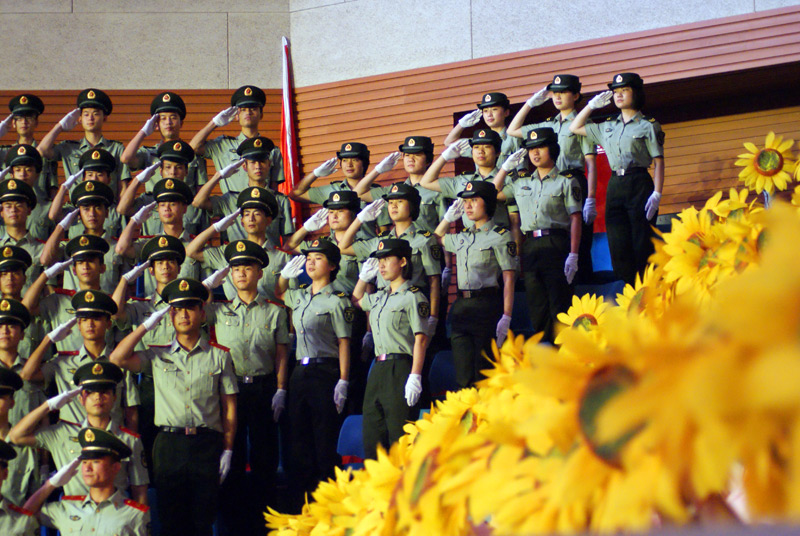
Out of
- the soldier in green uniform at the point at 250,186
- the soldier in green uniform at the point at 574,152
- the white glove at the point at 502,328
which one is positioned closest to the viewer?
the white glove at the point at 502,328

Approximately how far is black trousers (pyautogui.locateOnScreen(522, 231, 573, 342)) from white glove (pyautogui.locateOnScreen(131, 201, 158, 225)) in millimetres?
2193

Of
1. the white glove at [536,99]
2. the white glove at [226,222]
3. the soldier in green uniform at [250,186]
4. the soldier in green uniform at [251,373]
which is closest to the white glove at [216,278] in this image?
the soldier in green uniform at [251,373]

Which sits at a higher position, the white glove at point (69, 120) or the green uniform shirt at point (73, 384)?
the white glove at point (69, 120)

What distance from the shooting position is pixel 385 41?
277 inches

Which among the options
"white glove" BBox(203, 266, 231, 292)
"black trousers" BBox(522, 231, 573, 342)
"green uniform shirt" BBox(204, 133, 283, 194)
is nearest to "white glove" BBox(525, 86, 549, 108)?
"black trousers" BBox(522, 231, 573, 342)

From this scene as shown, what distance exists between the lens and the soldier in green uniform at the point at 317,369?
13.4ft

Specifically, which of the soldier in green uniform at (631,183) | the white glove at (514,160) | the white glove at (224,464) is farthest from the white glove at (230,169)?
the soldier in green uniform at (631,183)

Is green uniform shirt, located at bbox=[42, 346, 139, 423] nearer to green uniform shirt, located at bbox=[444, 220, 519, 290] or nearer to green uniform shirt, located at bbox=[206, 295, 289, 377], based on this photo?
green uniform shirt, located at bbox=[206, 295, 289, 377]

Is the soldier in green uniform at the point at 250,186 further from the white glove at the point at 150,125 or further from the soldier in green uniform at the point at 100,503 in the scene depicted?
the soldier in green uniform at the point at 100,503

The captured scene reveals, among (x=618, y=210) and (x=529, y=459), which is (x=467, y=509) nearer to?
(x=529, y=459)

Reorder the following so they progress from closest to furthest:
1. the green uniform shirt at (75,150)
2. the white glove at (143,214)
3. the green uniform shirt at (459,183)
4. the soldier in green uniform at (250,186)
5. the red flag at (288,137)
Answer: the green uniform shirt at (459,183)
the white glove at (143,214)
the soldier in green uniform at (250,186)
the green uniform shirt at (75,150)
the red flag at (288,137)

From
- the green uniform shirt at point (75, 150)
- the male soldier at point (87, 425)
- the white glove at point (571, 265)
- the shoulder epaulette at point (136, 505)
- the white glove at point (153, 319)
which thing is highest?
the green uniform shirt at point (75, 150)

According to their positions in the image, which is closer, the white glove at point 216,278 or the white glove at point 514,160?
the white glove at point 216,278

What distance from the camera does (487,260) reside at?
4.30 m
